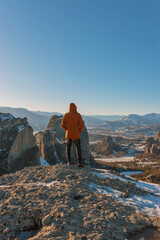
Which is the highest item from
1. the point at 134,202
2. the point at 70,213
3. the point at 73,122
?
the point at 73,122

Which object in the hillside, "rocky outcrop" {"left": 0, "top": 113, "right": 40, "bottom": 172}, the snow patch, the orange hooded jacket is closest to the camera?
the hillside

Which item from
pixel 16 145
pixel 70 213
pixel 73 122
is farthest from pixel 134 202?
→ pixel 16 145

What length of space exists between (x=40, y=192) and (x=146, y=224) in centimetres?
301

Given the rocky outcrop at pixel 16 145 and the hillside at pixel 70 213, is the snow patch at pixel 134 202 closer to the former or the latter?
the hillside at pixel 70 213

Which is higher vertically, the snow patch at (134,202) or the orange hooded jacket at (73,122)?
the orange hooded jacket at (73,122)

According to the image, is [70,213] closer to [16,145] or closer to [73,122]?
[73,122]

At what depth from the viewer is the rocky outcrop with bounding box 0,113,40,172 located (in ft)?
69.4

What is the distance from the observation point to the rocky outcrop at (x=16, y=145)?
2114 cm

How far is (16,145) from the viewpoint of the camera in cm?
2231

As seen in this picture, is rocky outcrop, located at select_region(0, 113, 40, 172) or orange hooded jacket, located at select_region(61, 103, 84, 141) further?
rocky outcrop, located at select_region(0, 113, 40, 172)

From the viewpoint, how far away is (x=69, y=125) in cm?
780

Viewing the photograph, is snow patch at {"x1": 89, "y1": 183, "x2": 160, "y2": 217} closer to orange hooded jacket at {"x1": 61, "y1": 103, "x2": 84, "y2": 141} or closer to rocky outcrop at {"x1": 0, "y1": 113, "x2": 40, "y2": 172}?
orange hooded jacket at {"x1": 61, "y1": 103, "x2": 84, "y2": 141}

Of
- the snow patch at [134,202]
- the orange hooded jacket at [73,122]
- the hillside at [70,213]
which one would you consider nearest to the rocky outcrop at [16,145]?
the orange hooded jacket at [73,122]

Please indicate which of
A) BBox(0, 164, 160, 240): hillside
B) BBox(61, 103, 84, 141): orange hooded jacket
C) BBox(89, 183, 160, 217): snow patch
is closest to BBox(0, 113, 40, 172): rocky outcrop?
BBox(61, 103, 84, 141): orange hooded jacket
